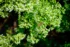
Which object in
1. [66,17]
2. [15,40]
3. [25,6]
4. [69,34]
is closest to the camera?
[25,6]

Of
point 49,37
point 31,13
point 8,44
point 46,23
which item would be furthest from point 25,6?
point 49,37

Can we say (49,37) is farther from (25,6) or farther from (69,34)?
(25,6)

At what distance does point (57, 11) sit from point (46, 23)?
2.32ft

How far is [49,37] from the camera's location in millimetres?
11320

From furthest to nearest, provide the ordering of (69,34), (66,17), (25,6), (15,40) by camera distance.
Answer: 1. (69,34)
2. (66,17)
3. (15,40)
4. (25,6)

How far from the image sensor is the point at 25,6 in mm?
8445

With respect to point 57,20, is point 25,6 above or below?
above

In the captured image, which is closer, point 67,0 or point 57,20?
point 57,20

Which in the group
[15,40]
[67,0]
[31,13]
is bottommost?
[15,40]

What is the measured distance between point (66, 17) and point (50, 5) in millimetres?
1101

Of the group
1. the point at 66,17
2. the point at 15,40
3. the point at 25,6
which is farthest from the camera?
the point at 66,17

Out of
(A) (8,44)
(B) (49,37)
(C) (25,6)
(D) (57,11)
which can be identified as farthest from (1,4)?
(B) (49,37)

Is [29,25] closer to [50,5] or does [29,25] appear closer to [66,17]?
[50,5]

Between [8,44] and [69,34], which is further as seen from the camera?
[69,34]
